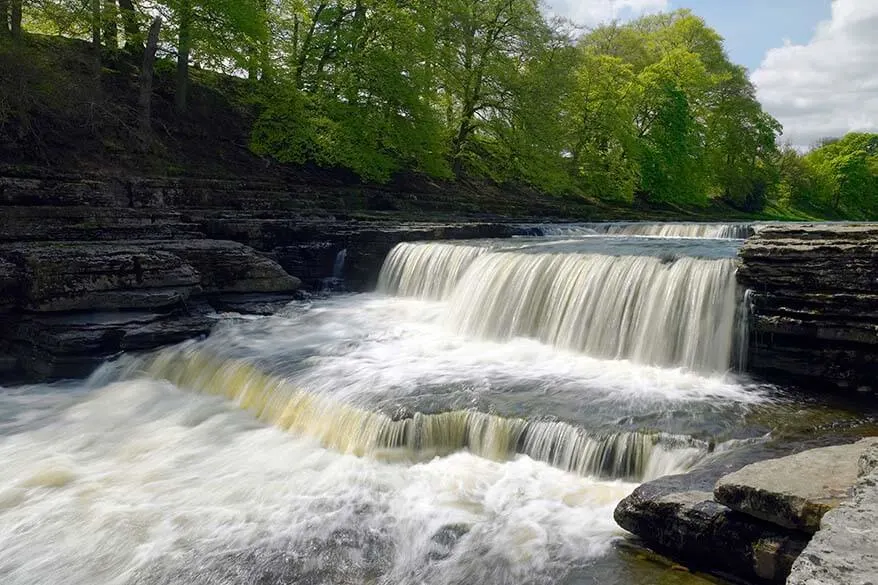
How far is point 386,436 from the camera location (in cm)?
651

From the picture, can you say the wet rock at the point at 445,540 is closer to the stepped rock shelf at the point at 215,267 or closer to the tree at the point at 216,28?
the stepped rock shelf at the point at 215,267

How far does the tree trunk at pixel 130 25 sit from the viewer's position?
1699 cm

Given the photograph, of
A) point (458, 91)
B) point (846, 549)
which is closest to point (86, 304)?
point (846, 549)

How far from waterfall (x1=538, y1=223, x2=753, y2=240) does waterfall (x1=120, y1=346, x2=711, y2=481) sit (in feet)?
38.3

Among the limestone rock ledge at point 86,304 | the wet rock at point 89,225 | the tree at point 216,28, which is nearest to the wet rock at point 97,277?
the limestone rock ledge at point 86,304

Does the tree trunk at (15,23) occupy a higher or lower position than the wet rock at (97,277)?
higher

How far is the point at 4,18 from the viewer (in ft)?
44.4

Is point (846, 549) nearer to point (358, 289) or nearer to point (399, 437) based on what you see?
point (399, 437)

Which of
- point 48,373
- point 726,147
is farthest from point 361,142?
point 726,147

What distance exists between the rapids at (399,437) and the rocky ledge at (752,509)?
0.33 m

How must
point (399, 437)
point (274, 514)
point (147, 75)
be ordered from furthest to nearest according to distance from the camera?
1. point (147, 75)
2. point (399, 437)
3. point (274, 514)

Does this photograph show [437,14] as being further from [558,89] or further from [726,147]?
[726,147]

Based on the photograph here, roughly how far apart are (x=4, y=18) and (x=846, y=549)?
1775 cm

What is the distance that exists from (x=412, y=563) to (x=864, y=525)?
3088mm
